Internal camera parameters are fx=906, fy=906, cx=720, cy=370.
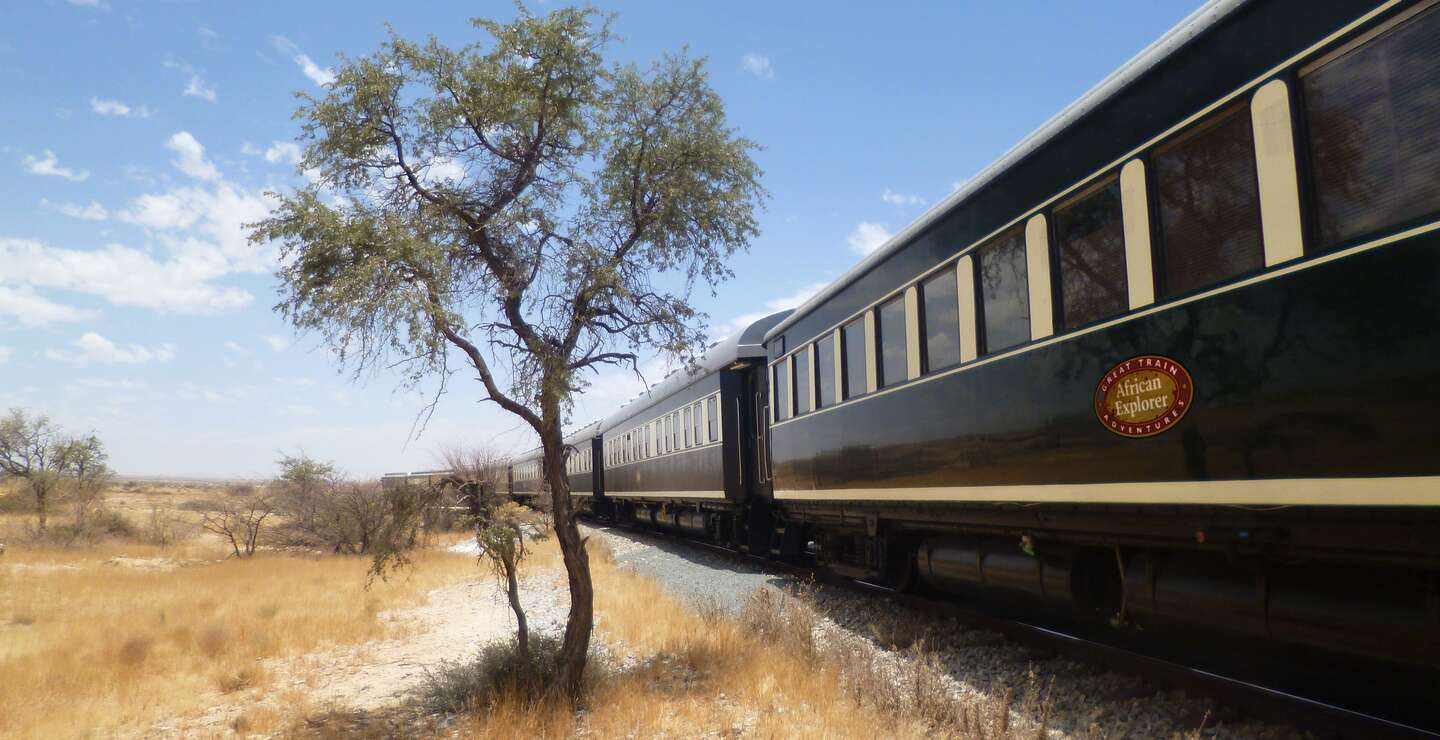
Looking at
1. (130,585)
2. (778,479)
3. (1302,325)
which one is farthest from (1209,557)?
(130,585)

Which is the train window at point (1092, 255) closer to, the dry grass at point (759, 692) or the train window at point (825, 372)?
the dry grass at point (759, 692)

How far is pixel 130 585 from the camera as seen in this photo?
20.7m

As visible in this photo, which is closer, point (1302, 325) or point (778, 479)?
point (1302, 325)

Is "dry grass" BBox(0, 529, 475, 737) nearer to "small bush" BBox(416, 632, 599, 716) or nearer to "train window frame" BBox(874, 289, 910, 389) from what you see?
"small bush" BBox(416, 632, 599, 716)

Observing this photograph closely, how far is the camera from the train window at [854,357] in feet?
28.3

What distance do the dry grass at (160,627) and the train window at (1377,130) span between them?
29.9 feet

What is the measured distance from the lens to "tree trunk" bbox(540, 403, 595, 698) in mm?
7723

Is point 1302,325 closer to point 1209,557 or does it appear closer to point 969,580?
point 1209,557

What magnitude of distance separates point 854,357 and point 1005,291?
2901mm

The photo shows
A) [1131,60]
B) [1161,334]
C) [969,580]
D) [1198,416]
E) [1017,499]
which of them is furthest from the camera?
[969,580]

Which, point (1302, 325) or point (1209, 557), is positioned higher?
point (1302, 325)

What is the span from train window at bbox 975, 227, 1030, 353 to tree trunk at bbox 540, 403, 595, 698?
3.81 meters

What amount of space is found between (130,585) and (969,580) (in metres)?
20.8

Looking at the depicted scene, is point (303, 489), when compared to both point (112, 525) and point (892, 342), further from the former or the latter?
point (892, 342)
